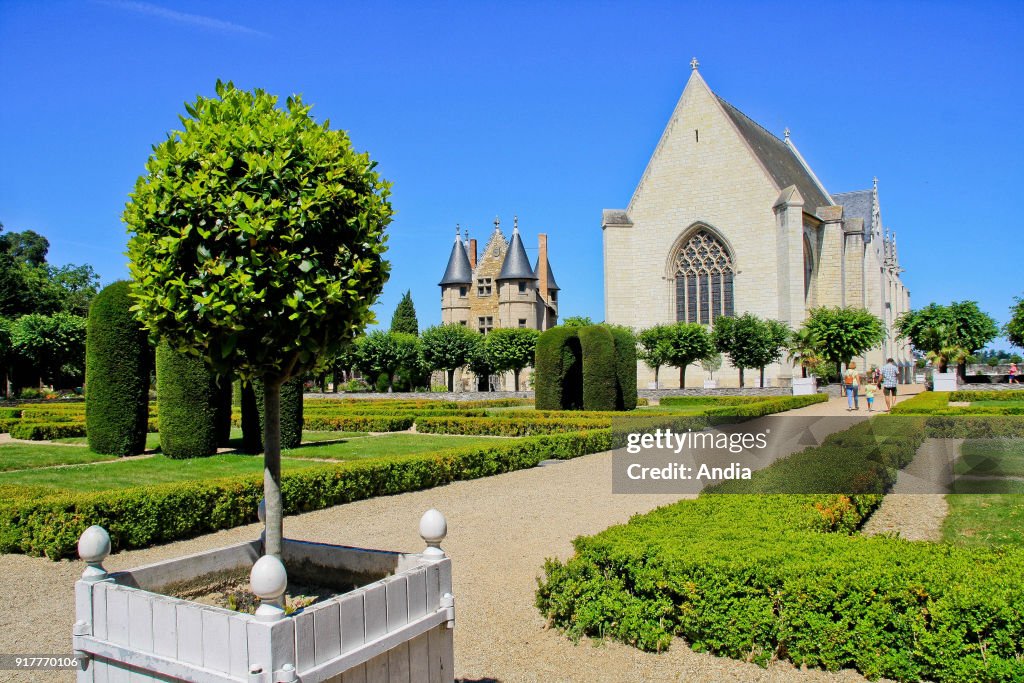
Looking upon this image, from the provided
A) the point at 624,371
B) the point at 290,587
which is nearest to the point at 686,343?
the point at 624,371

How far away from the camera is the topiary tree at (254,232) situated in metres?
3.59

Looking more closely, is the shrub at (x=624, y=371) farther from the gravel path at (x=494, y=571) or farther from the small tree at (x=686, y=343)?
the small tree at (x=686, y=343)

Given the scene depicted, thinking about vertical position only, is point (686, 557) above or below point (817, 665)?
above

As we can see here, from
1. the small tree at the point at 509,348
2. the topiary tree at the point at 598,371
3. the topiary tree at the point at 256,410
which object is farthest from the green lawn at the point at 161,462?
the small tree at the point at 509,348

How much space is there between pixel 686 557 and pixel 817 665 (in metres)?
0.98

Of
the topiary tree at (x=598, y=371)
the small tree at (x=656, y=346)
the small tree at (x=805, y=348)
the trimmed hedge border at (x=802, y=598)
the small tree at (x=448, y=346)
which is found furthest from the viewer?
the small tree at (x=448, y=346)

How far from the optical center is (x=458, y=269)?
54844 mm

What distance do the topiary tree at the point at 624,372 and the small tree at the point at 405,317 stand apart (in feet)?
129

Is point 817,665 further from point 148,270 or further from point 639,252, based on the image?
point 639,252

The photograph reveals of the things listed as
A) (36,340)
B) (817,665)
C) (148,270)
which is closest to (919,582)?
(817,665)

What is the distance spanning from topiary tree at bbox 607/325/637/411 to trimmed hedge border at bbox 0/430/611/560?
11987 mm

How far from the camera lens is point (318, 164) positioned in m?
3.71

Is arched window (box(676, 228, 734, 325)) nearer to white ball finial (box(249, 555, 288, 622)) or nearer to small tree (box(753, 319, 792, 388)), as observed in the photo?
small tree (box(753, 319, 792, 388))

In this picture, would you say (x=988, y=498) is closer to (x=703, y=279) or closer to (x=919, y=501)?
(x=919, y=501)
